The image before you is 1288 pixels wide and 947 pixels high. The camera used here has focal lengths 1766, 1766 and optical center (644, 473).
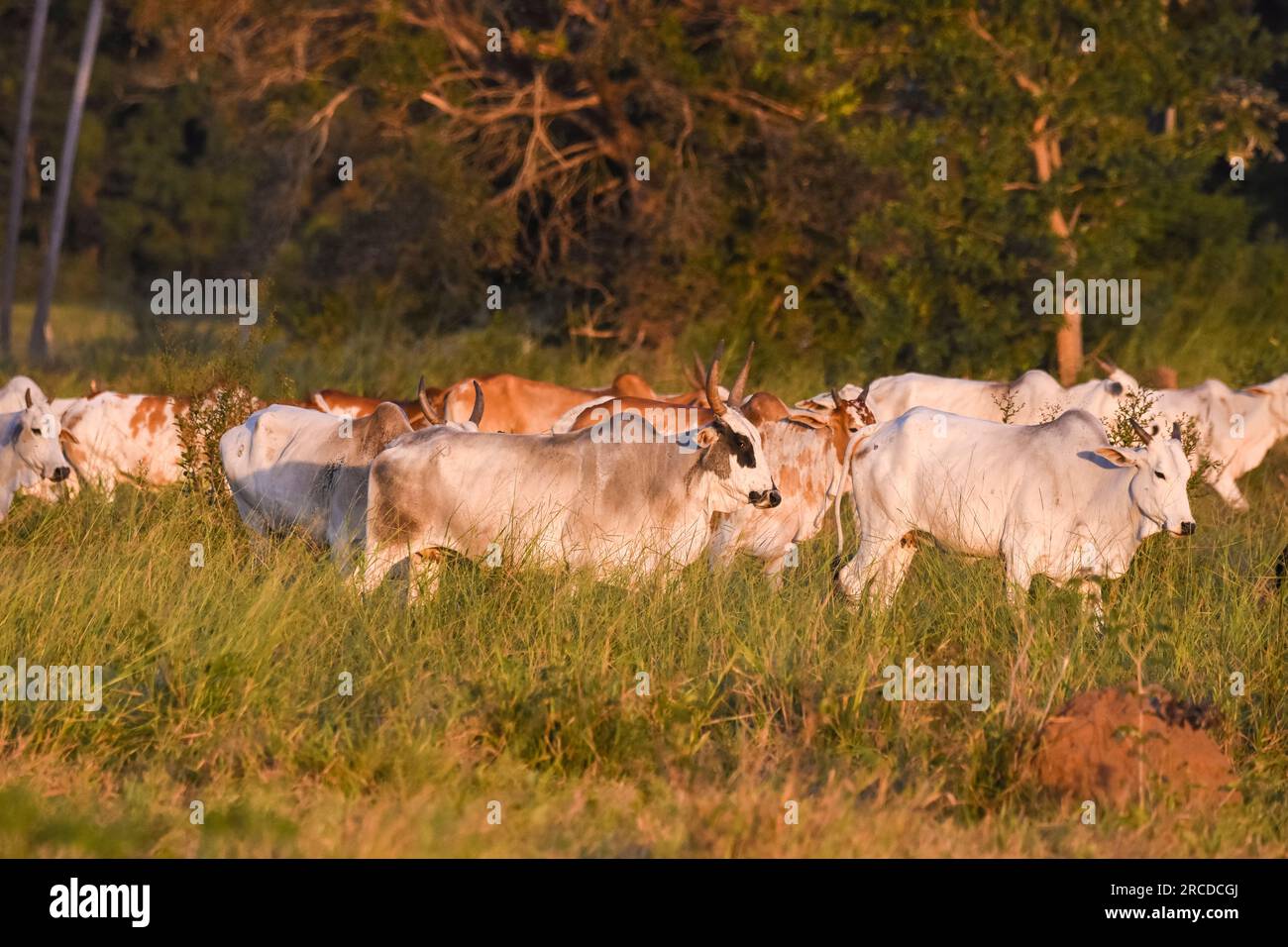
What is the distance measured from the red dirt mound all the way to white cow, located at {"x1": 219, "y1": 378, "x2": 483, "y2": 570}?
11.9 ft

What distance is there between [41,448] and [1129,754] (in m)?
6.65

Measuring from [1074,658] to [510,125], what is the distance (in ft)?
40.3

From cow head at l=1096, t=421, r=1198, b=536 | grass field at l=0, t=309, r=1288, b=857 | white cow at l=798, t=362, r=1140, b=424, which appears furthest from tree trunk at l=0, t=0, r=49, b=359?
cow head at l=1096, t=421, r=1198, b=536

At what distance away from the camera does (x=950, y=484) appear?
8.08 m

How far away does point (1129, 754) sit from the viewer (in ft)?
18.8

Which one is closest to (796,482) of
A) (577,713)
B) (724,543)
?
(724,543)

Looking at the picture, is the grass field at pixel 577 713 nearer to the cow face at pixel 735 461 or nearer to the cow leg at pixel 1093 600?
the cow leg at pixel 1093 600

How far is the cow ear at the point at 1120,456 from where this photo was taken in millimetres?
7754

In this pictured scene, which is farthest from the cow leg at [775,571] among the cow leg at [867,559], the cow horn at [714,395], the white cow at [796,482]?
the cow horn at [714,395]

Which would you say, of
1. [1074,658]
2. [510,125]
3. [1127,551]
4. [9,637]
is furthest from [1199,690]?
[510,125]

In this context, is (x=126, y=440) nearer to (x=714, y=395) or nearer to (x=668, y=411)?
(x=668, y=411)

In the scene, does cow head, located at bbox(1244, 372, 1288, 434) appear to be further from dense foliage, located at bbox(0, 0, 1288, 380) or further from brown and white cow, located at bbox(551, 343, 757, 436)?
brown and white cow, located at bbox(551, 343, 757, 436)
